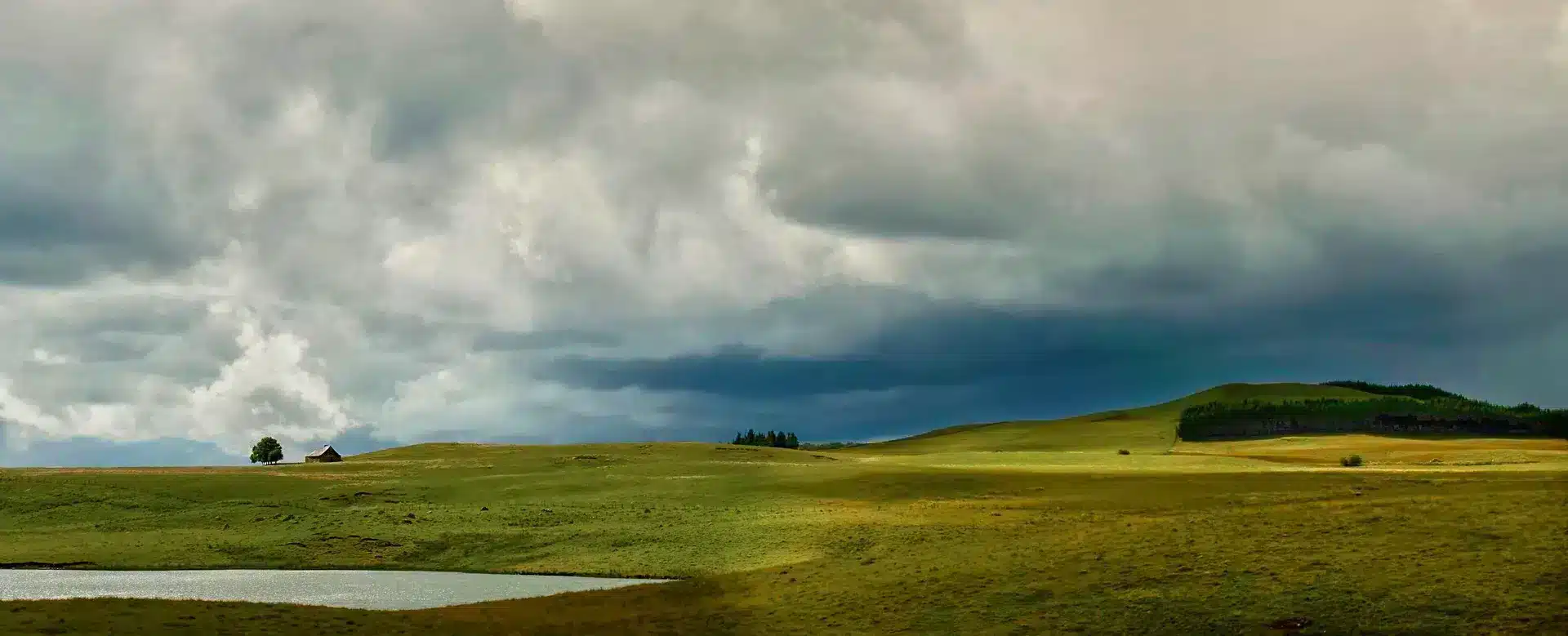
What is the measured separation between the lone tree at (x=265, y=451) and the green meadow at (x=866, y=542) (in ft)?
139

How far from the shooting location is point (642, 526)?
79812 mm

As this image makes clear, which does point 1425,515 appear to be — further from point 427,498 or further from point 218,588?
point 427,498

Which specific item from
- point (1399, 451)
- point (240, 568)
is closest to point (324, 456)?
point (240, 568)

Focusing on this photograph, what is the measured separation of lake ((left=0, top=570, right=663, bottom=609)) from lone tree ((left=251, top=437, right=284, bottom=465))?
94.8 m

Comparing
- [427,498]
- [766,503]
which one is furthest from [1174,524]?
[427,498]

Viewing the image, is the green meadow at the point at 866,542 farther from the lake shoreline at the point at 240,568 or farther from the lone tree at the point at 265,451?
the lone tree at the point at 265,451

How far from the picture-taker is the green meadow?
45875 mm

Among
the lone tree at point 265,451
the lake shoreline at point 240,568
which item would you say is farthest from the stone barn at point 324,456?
the lake shoreline at point 240,568

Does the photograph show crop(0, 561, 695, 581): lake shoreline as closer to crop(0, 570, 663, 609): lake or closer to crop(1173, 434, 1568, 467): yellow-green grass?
crop(0, 570, 663, 609): lake

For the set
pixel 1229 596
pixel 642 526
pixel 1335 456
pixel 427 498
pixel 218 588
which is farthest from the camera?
pixel 1335 456

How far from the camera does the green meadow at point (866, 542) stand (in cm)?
4588

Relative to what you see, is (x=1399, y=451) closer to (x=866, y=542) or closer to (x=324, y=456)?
(x=866, y=542)

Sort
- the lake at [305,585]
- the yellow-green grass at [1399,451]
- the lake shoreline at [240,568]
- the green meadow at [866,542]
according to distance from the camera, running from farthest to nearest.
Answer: the yellow-green grass at [1399,451], the lake shoreline at [240,568], the lake at [305,585], the green meadow at [866,542]

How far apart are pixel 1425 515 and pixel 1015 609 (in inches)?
904
